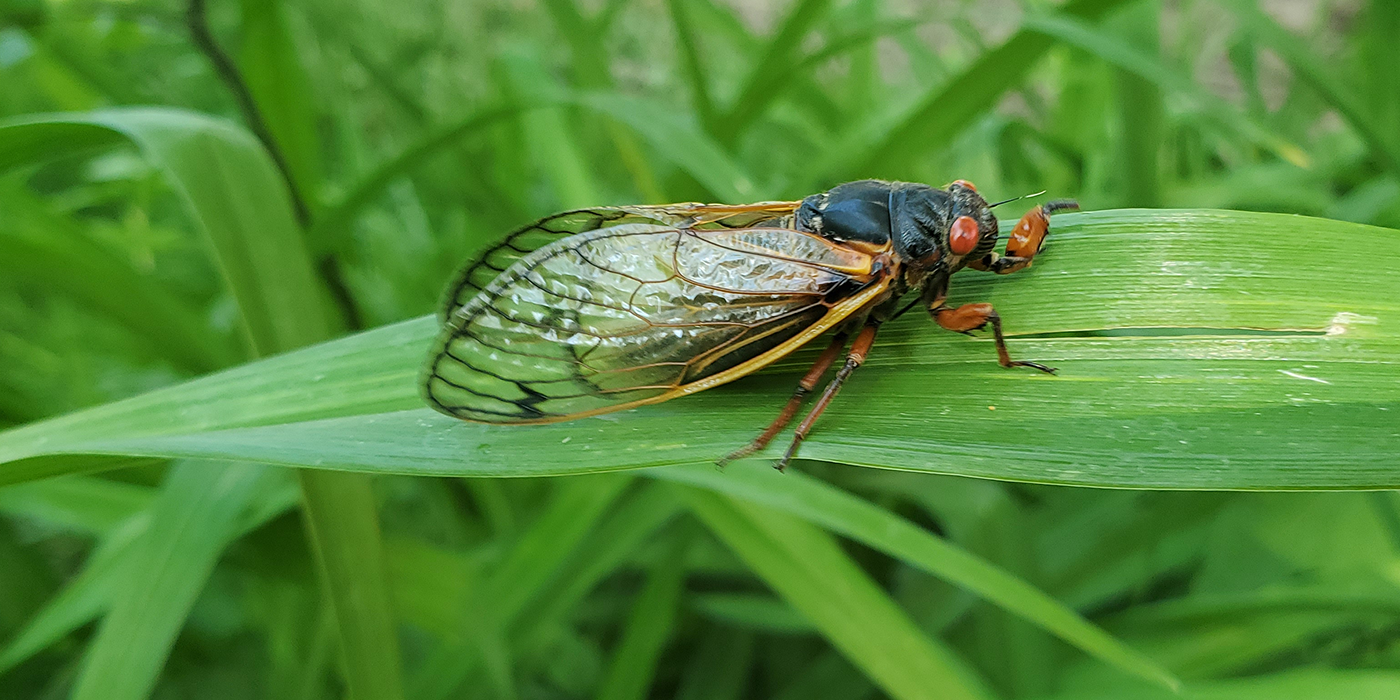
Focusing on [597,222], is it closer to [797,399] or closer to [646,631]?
[797,399]

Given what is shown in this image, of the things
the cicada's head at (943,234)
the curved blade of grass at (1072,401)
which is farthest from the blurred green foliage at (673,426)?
the cicada's head at (943,234)

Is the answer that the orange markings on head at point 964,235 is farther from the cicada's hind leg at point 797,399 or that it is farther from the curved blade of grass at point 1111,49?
the curved blade of grass at point 1111,49

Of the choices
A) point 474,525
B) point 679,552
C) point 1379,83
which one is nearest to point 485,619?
point 679,552

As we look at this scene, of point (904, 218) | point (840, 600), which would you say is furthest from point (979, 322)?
point (840, 600)

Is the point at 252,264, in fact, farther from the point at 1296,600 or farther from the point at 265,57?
the point at 1296,600

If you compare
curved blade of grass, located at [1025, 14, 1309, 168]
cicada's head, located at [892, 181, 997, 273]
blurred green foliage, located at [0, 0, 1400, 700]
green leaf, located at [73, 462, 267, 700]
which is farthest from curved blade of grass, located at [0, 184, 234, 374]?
curved blade of grass, located at [1025, 14, 1309, 168]

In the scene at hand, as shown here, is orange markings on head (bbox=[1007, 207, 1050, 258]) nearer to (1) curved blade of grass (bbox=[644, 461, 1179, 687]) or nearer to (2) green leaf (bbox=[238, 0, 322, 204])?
(1) curved blade of grass (bbox=[644, 461, 1179, 687])
